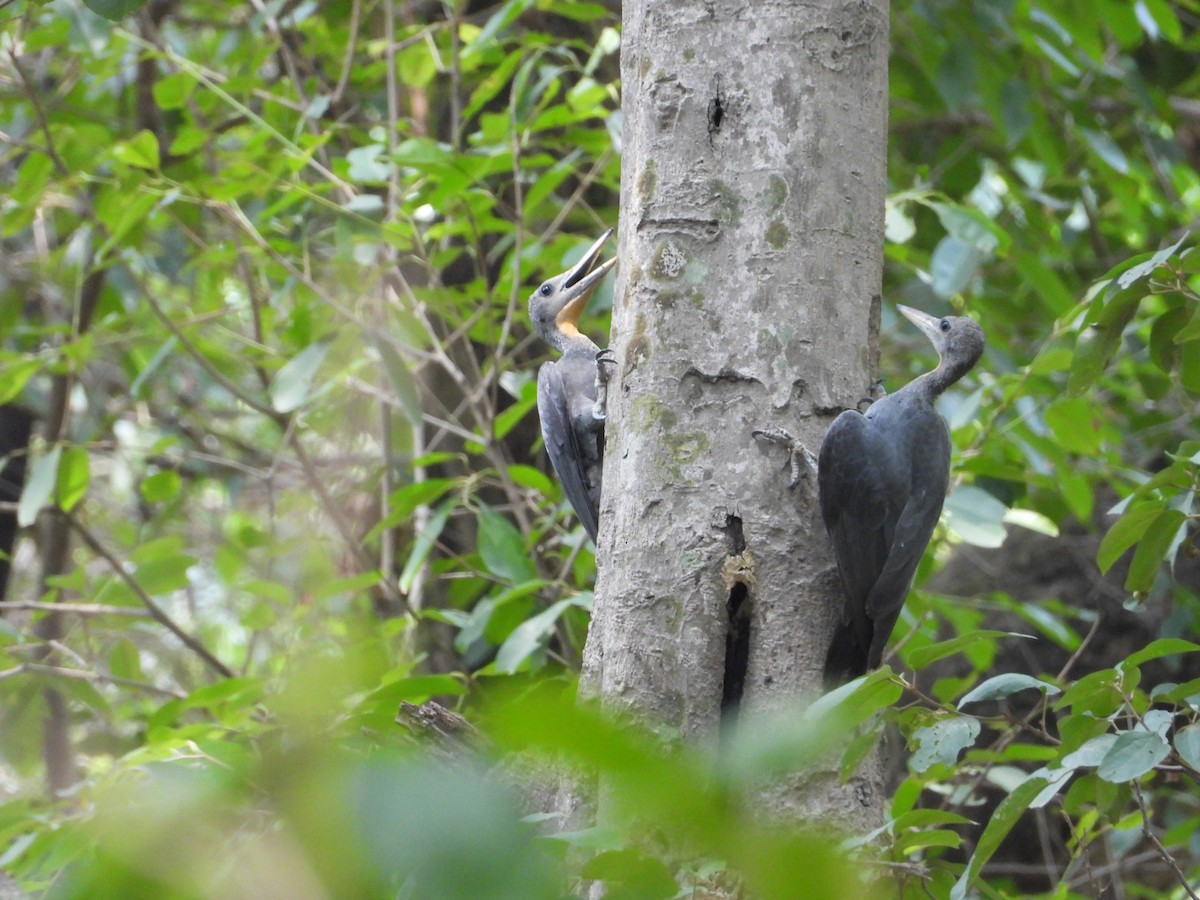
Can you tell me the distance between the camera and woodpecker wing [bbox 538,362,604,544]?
126 inches

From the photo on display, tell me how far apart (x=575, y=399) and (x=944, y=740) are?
5.85 ft

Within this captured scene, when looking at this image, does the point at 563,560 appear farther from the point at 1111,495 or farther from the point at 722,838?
the point at 722,838

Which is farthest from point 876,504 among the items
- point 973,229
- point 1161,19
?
point 1161,19

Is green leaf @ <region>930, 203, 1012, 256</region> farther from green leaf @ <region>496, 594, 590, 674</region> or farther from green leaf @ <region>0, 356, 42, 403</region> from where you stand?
green leaf @ <region>0, 356, 42, 403</region>

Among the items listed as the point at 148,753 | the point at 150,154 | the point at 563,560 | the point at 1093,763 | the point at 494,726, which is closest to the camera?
the point at 494,726

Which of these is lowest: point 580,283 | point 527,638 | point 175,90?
point 527,638

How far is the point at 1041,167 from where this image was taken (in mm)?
4953

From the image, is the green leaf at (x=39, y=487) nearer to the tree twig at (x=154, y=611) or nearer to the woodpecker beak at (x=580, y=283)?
the tree twig at (x=154, y=611)

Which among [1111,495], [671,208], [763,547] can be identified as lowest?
[1111,495]

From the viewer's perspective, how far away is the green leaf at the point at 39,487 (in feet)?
11.6

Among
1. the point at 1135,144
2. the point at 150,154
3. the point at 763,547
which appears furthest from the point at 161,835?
the point at 1135,144

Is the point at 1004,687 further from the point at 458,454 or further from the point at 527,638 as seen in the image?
the point at 458,454

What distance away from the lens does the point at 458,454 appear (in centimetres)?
368

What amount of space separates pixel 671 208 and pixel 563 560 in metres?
2.02
